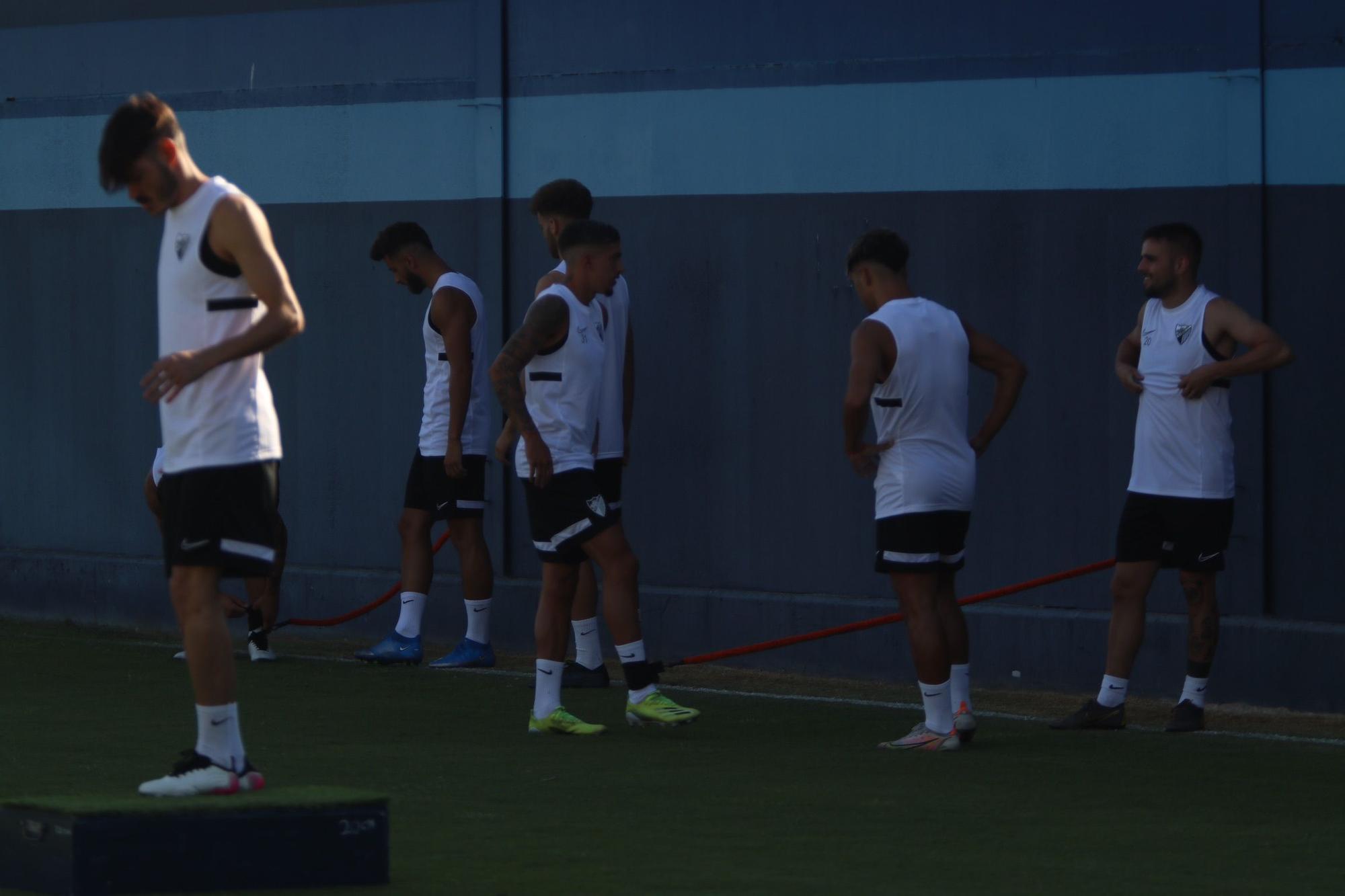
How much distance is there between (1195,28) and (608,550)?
12.9ft

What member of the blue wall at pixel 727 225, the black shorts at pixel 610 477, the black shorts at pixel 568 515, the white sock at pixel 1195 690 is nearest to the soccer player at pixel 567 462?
the black shorts at pixel 568 515

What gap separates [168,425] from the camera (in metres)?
6.24

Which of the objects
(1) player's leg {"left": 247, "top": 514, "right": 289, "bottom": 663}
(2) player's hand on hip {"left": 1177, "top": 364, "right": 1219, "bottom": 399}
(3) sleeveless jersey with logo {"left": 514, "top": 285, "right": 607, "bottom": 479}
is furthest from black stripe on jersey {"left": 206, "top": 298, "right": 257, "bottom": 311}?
(1) player's leg {"left": 247, "top": 514, "right": 289, "bottom": 663}

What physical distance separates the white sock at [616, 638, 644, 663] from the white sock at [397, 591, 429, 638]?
109 inches

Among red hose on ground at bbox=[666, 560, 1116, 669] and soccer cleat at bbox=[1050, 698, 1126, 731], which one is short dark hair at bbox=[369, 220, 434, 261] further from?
soccer cleat at bbox=[1050, 698, 1126, 731]

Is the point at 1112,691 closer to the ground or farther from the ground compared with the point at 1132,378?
closer to the ground

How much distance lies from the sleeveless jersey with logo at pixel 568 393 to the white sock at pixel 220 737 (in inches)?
107

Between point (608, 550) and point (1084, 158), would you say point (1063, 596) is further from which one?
point (608, 550)

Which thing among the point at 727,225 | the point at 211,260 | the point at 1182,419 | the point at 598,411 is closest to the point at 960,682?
the point at 1182,419

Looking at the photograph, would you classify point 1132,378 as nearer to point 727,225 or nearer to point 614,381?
point 614,381

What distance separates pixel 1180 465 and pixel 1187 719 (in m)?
1.05

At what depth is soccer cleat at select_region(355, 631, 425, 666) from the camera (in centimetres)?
1155

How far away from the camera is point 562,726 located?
887cm

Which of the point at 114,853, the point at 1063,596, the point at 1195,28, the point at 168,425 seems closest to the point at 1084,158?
the point at 1195,28
